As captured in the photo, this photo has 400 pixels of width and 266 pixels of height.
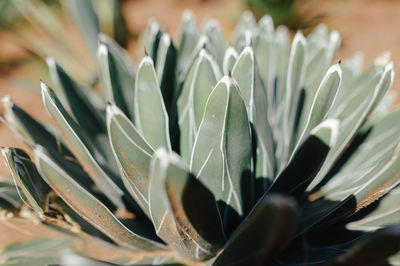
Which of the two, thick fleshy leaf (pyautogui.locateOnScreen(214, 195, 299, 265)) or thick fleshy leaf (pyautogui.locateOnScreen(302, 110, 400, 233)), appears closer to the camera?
thick fleshy leaf (pyautogui.locateOnScreen(214, 195, 299, 265))

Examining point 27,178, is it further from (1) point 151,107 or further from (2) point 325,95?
(2) point 325,95

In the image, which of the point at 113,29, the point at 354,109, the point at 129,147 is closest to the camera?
the point at 129,147

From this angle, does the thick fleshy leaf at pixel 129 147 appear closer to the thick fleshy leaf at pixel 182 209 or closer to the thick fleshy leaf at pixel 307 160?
the thick fleshy leaf at pixel 182 209

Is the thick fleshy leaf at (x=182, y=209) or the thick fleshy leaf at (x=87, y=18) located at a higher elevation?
the thick fleshy leaf at (x=87, y=18)

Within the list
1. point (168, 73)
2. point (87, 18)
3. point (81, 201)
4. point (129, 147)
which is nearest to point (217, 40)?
point (168, 73)

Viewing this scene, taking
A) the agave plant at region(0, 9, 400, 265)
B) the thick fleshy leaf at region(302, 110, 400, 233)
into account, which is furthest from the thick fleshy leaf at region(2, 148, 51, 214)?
the thick fleshy leaf at region(302, 110, 400, 233)

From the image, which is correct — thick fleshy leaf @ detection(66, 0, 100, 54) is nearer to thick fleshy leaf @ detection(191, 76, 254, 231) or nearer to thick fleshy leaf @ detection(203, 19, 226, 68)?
thick fleshy leaf @ detection(203, 19, 226, 68)

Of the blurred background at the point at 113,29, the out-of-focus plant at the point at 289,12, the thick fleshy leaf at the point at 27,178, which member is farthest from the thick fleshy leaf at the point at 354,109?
the out-of-focus plant at the point at 289,12
